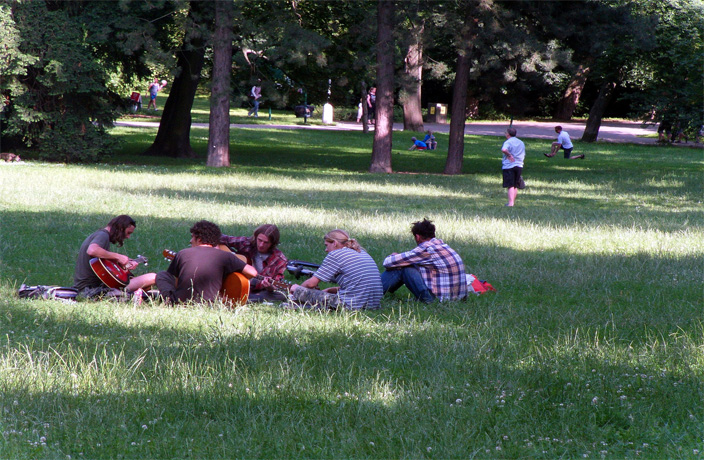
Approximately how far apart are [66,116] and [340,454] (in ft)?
72.7

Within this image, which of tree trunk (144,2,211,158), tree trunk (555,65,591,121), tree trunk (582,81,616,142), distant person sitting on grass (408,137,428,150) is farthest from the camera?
tree trunk (555,65,591,121)

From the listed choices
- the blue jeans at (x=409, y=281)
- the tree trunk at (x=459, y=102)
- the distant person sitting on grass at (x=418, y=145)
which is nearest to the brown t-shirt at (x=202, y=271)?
the blue jeans at (x=409, y=281)

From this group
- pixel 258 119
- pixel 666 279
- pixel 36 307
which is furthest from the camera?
pixel 258 119

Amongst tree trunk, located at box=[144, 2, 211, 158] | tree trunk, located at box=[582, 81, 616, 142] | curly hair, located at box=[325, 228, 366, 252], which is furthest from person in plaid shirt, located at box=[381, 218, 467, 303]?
tree trunk, located at box=[582, 81, 616, 142]

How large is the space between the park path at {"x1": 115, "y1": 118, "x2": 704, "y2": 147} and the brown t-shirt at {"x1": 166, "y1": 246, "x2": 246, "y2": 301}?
36.3 metres

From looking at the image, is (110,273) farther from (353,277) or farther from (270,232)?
(353,277)

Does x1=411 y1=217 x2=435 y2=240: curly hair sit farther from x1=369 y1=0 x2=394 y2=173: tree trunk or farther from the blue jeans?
x1=369 y1=0 x2=394 y2=173: tree trunk

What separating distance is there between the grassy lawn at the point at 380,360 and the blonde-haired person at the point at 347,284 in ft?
0.91

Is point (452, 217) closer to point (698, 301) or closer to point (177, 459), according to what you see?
point (698, 301)

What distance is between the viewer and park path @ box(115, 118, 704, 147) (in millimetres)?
45531

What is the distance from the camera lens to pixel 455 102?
25.8 m

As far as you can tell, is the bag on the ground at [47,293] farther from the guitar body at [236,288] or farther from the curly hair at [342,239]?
the curly hair at [342,239]

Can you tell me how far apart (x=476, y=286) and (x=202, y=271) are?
3.29 meters

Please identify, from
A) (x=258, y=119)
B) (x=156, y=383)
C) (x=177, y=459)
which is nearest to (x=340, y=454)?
(x=177, y=459)
